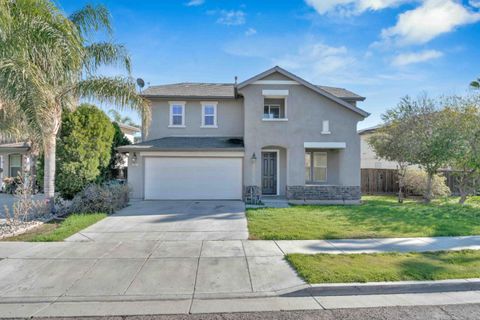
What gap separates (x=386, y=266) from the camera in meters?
5.48

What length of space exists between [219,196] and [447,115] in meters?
13.2

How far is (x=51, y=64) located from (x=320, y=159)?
1404 cm

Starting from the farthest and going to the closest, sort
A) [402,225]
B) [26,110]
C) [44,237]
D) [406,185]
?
1. [406,185]
2. [402,225]
3. [26,110]
4. [44,237]

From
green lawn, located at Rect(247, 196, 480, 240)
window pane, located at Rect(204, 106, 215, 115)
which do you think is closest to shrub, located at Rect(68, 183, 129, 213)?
green lawn, located at Rect(247, 196, 480, 240)

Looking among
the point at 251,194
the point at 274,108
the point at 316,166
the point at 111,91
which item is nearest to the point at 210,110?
the point at 274,108

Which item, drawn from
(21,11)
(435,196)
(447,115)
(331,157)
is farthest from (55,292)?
(435,196)

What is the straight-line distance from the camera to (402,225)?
9.10 meters

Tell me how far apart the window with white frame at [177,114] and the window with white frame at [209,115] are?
1.30 meters

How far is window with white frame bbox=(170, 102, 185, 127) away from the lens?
52.9 ft

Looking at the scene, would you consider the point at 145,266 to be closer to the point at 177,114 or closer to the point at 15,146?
the point at 177,114

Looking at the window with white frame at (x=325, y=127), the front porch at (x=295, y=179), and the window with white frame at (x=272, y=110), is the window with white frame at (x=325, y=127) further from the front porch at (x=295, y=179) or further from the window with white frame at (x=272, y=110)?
the window with white frame at (x=272, y=110)

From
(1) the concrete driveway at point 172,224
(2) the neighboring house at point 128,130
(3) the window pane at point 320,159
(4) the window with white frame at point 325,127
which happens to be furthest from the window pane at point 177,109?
(2) the neighboring house at point 128,130

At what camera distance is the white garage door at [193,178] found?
47.3 ft

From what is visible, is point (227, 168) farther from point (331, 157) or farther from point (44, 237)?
point (44, 237)
